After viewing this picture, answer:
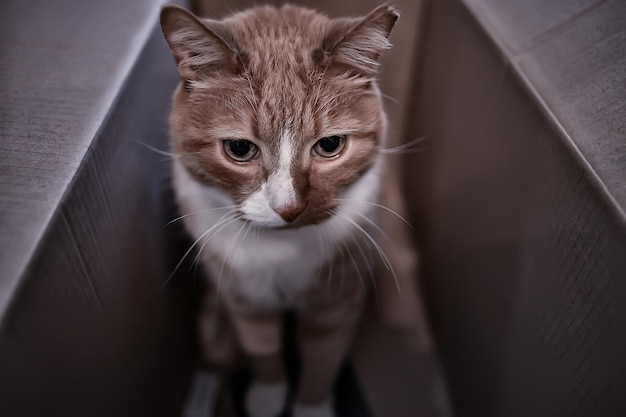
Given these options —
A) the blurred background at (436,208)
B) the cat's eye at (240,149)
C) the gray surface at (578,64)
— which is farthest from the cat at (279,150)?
the gray surface at (578,64)

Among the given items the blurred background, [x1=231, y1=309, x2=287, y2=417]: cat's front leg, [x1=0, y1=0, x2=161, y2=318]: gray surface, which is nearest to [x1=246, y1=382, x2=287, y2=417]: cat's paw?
[x1=231, y1=309, x2=287, y2=417]: cat's front leg

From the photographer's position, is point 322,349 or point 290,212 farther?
point 322,349

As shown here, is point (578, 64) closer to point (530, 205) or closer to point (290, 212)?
point (530, 205)

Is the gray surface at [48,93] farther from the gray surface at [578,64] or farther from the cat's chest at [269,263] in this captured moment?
the gray surface at [578,64]

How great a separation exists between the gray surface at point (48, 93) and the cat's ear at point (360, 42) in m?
0.30

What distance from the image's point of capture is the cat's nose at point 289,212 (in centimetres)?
72

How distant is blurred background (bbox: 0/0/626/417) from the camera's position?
62 cm

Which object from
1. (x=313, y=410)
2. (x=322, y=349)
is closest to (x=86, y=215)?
(x=322, y=349)

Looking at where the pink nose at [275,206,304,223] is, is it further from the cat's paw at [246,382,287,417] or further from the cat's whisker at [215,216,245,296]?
the cat's paw at [246,382,287,417]

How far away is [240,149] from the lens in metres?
0.75

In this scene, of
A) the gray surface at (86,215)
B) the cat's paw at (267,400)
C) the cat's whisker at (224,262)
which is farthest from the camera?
the cat's paw at (267,400)

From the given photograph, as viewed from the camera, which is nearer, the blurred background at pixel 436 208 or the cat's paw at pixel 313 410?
the blurred background at pixel 436 208

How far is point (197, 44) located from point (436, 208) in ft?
2.20

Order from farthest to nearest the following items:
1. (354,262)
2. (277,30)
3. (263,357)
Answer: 1. (263,357)
2. (354,262)
3. (277,30)
